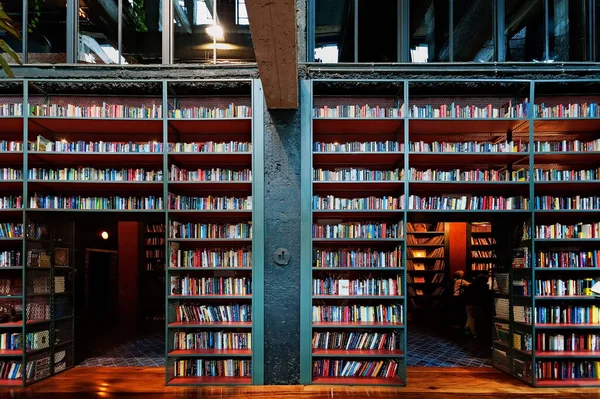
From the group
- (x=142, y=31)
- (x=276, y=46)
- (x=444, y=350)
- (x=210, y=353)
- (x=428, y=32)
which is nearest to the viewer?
(x=276, y=46)

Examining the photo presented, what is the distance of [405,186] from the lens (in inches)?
191

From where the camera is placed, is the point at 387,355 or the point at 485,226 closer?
the point at 387,355

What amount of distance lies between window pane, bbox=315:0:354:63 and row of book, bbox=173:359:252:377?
3.96 metres

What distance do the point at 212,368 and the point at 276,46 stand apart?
146 inches

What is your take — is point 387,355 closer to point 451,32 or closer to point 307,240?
point 307,240

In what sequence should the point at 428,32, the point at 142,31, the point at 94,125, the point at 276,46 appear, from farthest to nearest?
the point at 142,31
the point at 428,32
the point at 94,125
the point at 276,46

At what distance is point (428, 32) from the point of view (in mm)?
5688

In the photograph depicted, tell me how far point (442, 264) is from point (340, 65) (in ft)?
19.1

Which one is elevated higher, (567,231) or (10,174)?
(10,174)

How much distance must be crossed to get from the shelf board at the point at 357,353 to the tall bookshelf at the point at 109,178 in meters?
0.73

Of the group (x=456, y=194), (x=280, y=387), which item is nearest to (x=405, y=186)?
(x=456, y=194)

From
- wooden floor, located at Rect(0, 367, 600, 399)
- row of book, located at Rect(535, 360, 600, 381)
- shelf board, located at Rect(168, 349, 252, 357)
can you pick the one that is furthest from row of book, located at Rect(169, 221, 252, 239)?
row of book, located at Rect(535, 360, 600, 381)

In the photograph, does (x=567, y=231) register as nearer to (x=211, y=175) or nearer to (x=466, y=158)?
(x=466, y=158)

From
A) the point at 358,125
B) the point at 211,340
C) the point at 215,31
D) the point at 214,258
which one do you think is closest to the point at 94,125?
the point at 215,31
